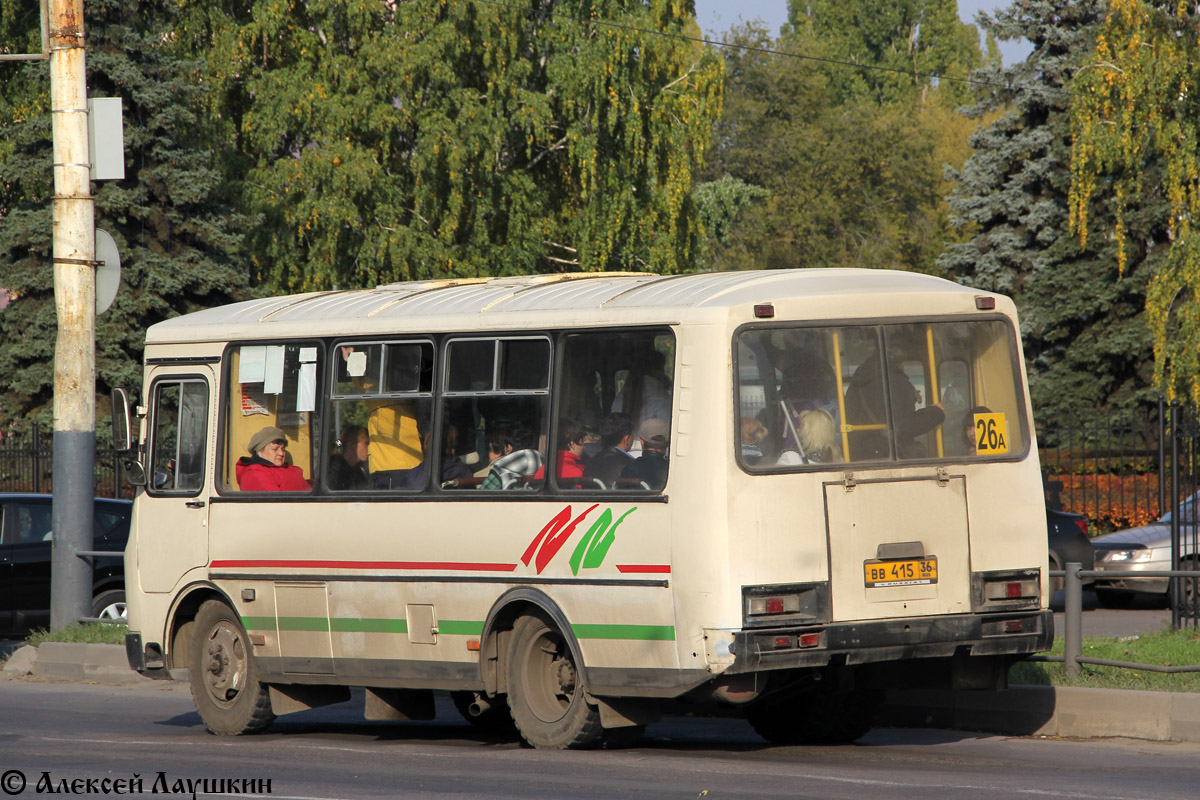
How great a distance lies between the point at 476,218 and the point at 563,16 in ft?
13.8

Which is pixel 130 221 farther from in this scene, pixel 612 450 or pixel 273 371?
pixel 612 450

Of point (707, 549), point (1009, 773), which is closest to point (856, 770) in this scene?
point (1009, 773)

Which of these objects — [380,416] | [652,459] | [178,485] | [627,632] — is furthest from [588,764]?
[178,485]

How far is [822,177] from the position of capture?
219 ft

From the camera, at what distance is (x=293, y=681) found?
11172 mm

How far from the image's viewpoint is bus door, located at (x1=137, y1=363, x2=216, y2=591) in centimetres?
1168

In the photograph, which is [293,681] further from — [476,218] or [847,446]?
[476,218]

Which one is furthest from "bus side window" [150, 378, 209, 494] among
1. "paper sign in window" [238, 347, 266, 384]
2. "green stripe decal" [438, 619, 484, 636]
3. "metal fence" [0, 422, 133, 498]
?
"metal fence" [0, 422, 133, 498]

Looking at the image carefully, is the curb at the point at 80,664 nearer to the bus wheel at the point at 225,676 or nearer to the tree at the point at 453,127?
the bus wheel at the point at 225,676

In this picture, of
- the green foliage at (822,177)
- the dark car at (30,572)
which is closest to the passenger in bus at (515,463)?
the dark car at (30,572)

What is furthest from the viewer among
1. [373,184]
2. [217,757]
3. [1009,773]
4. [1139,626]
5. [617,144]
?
[617,144]

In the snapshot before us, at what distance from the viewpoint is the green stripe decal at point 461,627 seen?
33.1ft

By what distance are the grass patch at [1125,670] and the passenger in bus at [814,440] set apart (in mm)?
2505

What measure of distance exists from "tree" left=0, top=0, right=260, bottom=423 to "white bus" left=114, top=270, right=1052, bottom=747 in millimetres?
20664
